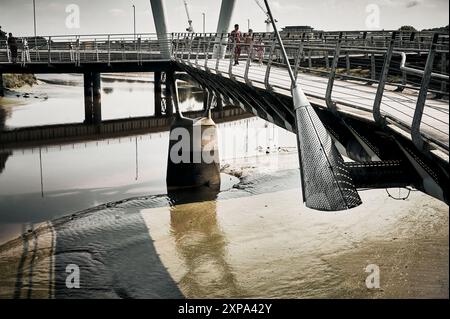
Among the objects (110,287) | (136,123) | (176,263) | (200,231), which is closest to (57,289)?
(110,287)

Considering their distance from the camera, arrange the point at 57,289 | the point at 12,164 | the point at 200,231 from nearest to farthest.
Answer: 1. the point at 57,289
2. the point at 200,231
3. the point at 12,164

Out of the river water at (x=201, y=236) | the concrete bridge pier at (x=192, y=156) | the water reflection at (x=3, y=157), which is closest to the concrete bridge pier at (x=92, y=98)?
the water reflection at (x=3, y=157)

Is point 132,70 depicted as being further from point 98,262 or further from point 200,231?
point 98,262

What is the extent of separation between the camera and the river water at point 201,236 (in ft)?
34.2

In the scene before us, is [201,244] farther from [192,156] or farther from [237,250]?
[192,156]

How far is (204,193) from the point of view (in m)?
17.8

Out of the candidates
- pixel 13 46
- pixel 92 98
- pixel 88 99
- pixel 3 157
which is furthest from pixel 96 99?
pixel 3 157

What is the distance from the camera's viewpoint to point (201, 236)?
44.9ft

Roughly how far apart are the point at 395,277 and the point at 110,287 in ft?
20.8

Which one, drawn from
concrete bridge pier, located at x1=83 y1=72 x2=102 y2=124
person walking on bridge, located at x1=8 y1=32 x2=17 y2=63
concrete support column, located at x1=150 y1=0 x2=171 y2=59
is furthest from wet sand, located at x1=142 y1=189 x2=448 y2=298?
person walking on bridge, located at x1=8 y1=32 x2=17 y2=63

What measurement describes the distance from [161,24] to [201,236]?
1674 cm

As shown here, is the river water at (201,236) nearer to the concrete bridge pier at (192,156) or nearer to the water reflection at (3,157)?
the water reflection at (3,157)

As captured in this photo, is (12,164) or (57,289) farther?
(12,164)

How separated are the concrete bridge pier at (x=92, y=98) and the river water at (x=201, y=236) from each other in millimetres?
8886
